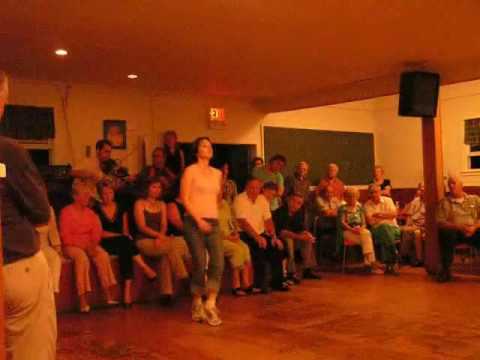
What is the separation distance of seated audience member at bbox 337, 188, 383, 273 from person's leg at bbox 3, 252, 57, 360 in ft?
19.5

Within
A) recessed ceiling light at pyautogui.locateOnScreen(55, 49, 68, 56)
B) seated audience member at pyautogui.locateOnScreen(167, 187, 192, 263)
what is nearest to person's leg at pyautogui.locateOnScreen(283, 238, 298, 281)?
seated audience member at pyautogui.locateOnScreen(167, 187, 192, 263)

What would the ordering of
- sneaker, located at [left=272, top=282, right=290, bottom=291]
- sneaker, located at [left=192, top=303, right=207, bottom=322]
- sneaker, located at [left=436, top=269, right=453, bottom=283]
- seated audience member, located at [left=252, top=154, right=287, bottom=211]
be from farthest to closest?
seated audience member, located at [left=252, top=154, right=287, bottom=211] → sneaker, located at [left=436, top=269, right=453, bottom=283] → sneaker, located at [left=272, top=282, right=290, bottom=291] → sneaker, located at [left=192, top=303, right=207, bottom=322]

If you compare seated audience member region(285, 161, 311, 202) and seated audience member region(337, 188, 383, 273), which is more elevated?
seated audience member region(285, 161, 311, 202)

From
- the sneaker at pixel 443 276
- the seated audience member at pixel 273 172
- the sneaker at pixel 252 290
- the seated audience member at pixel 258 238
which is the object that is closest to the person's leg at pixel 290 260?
the seated audience member at pixel 258 238

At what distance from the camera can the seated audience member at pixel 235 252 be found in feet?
19.6

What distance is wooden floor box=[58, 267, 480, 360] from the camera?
3760mm

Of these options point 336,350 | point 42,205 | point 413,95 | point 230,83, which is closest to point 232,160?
point 230,83

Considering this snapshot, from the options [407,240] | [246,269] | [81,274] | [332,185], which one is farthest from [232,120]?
[81,274]

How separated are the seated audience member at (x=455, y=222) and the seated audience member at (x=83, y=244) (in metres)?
3.55

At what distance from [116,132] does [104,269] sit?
117 inches

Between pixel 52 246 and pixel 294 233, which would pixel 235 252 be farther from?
pixel 52 246

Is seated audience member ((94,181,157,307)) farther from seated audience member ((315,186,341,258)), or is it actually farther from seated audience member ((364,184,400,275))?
seated audience member ((364,184,400,275))

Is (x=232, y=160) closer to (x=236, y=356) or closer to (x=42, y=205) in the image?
(x=236, y=356)

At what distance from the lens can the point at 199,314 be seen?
4.77 m
